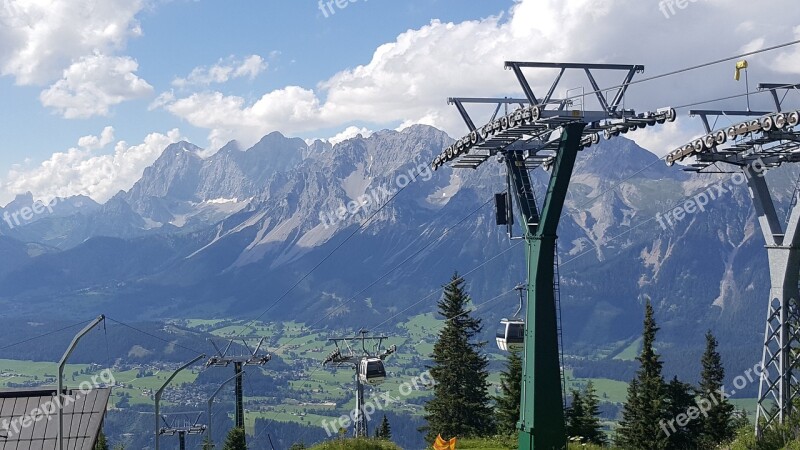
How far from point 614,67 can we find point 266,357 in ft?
201

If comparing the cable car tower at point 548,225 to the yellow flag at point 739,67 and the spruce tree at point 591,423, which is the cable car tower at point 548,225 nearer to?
the yellow flag at point 739,67

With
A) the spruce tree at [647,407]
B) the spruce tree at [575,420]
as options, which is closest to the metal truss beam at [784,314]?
the spruce tree at [575,420]

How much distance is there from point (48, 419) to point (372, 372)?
22.4 meters

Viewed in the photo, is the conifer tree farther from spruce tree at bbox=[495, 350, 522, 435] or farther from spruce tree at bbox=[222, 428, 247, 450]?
spruce tree at bbox=[222, 428, 247, 450]

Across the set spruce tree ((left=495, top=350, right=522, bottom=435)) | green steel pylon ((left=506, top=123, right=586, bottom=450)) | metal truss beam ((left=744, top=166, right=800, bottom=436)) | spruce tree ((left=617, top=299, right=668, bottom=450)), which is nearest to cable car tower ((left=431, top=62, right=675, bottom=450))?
green steel pylon ((left=506, top=123, right=586, bottom=450))

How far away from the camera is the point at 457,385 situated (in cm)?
6769

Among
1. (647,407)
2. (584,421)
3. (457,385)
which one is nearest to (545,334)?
(584,421)

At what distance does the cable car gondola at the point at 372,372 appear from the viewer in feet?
173

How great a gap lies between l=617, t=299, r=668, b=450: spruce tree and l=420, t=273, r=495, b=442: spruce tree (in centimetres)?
1047

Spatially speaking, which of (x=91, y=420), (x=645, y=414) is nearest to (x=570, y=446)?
(x=91, y=420)

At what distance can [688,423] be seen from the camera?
212 feet

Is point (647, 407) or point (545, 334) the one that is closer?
point (545, 334)

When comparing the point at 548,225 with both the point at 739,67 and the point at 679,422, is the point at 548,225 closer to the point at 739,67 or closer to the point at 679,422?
the point at 739,67

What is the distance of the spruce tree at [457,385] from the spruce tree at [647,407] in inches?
412
